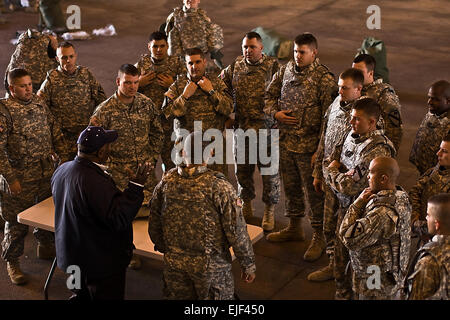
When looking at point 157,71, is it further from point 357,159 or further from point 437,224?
point 437,224

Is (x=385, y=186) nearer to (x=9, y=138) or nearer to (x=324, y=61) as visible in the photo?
(x=9, y=138)

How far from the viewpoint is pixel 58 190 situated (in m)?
5.26

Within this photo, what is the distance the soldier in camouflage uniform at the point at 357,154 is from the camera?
5.56m

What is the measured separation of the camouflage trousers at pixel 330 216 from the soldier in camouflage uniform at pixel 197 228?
128cm

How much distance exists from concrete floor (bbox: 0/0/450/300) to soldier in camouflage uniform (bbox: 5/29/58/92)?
6.94ft

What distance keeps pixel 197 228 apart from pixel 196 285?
1.40 feet

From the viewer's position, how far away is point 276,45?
1256 cm

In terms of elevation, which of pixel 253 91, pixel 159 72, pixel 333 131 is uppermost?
pixel 159 72

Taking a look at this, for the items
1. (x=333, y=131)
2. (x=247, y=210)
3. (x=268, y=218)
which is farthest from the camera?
(x=247, y=210)

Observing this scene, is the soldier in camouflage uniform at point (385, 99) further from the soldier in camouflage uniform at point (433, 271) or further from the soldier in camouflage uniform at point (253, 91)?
the soldier in camouflage uniform at point (433, 271)

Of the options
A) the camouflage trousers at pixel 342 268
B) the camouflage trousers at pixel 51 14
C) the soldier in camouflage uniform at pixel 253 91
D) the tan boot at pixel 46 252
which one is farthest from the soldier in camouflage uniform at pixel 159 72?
the camouflage trousers at pixel 51 14

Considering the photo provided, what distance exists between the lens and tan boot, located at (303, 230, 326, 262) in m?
6.92

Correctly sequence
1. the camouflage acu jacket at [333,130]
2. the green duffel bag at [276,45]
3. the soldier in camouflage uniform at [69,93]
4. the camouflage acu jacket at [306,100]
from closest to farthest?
the camouflage acu jacket at [333,130]
the camouflage acu jacket at [306,100]
the soldier in camouflage uniform at [69,93]
the green duffel bag at [276,45]

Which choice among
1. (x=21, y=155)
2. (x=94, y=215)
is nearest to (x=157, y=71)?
(x=21, y=155)
